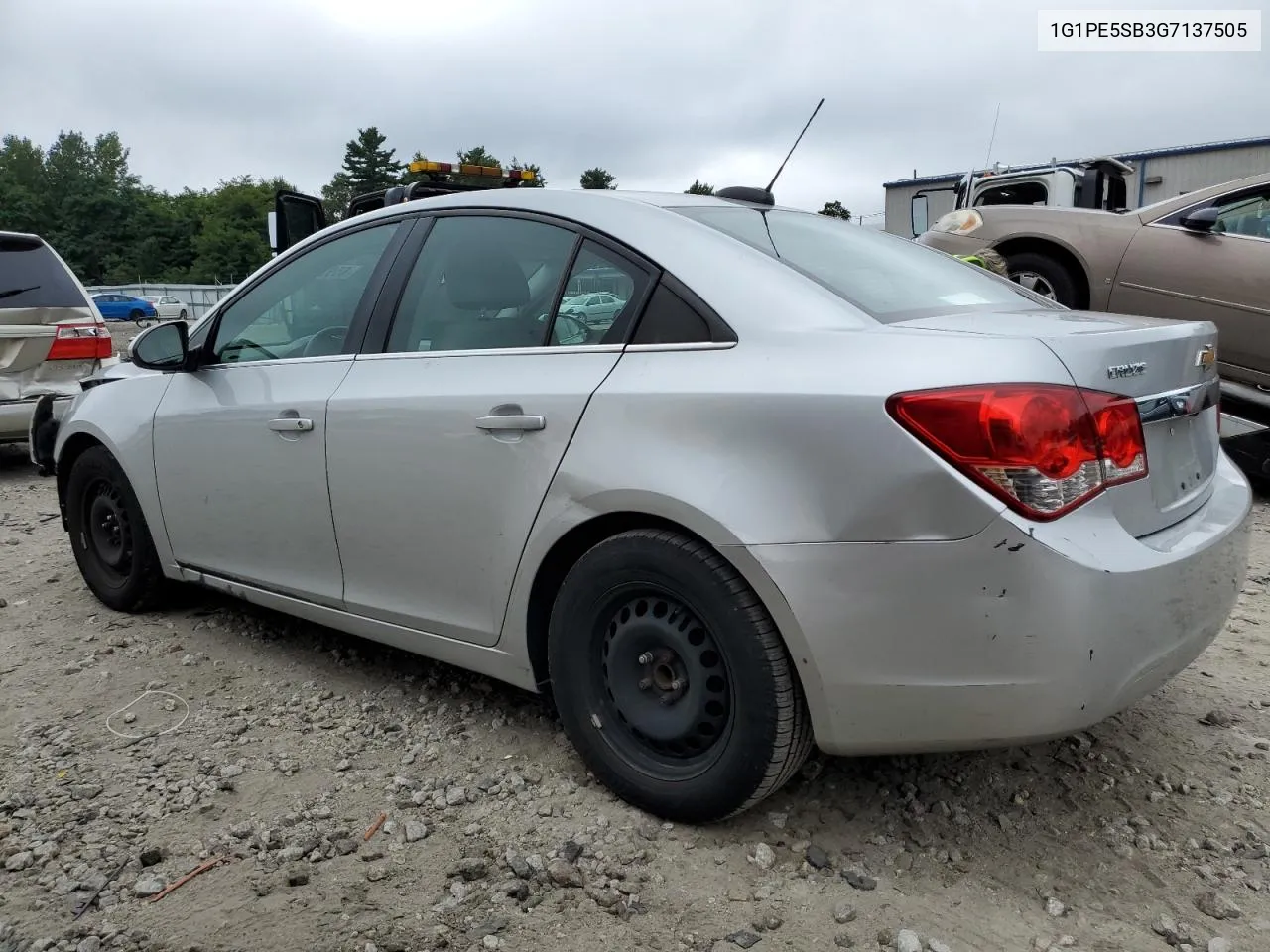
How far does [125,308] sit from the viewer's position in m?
42.7

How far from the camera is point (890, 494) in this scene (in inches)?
78.7

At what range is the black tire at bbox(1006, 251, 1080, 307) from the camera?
7012 mm

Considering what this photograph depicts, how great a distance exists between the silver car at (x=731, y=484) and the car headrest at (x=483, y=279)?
0.01 m

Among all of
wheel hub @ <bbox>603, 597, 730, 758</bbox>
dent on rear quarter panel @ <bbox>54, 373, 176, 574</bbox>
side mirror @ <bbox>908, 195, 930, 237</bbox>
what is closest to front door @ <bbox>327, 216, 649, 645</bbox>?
wheel hub @ <bbox>603, 597, 730, 758</bbox>

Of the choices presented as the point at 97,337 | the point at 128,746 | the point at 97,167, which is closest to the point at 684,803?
the point at 128,746

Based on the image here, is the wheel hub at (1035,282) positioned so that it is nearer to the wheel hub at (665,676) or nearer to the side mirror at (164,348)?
the side mirror at (164,348)

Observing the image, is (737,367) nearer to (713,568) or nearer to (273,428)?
(713,568)

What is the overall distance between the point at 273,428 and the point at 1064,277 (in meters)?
5.62

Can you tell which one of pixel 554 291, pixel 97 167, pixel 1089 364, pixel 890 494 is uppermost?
pixel 97 167

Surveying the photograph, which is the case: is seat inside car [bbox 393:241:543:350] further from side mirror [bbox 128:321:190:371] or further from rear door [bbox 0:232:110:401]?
rear door [bbox 0:232:110:401]

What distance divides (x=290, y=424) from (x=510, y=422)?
3.14 feet

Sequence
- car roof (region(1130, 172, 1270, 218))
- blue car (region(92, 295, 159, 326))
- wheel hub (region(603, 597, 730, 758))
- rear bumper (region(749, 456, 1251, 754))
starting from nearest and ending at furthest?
rear bumper (region(749, 456, 1251, 754)), wheel hub (region(603, 597, 730, 758)), car roof (region(1130, 172, 1270, 218)), blue car (region(92, 295, 159, 326))

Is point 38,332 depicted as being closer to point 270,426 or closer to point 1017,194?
point 270,426

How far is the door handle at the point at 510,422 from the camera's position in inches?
101
